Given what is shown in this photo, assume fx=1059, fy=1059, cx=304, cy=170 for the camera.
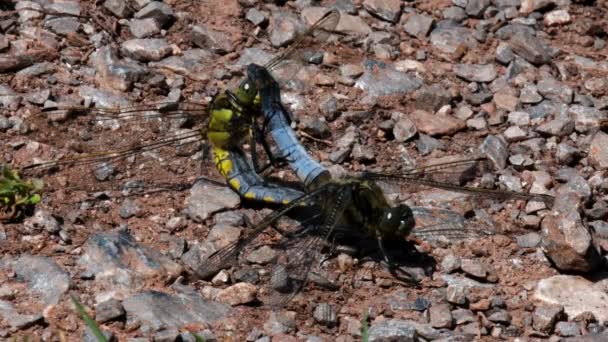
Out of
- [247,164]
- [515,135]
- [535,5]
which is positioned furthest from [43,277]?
[535,5]

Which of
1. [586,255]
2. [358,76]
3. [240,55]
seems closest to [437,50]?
[358,76]

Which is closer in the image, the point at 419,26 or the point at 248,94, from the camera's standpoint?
the point at 248,94

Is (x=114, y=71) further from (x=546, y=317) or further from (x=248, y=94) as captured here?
(x=546, y=317)

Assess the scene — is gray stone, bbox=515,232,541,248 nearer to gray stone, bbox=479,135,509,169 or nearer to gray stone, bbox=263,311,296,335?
gray stone, bbox=479,135,509,169

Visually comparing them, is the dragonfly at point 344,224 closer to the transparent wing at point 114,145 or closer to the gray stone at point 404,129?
the gray stone at point 404,129

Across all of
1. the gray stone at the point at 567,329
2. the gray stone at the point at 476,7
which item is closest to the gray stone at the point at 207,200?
the gray stone at the point at 567,329

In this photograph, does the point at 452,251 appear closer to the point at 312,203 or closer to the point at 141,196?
the point at 312,203
